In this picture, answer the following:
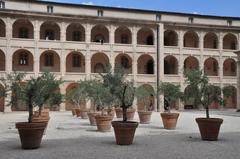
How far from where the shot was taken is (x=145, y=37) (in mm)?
47312

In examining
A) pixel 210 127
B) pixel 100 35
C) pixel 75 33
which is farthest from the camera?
pixel 100 35

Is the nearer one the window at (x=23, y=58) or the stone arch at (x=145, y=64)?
the window at (x=23, y=58)

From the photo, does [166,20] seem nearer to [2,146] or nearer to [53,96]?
[53,96]

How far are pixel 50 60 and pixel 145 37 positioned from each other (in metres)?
12.9

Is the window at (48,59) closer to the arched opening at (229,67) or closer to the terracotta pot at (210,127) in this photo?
the arched opening at (229,67)

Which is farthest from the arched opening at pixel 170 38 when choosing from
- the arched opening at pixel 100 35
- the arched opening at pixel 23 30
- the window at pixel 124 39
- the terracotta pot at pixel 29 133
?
the terracotta pot at pixel 29 133

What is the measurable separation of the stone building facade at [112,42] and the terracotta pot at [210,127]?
88.6ft

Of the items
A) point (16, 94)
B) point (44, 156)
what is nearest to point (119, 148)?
point (44, 156)

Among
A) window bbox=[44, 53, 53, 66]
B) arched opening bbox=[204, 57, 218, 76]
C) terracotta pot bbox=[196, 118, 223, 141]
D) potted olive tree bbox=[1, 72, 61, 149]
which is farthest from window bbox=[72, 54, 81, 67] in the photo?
terracotta pot bbox=[196, 118, 223, 141]

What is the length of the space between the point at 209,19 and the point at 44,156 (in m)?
42.5

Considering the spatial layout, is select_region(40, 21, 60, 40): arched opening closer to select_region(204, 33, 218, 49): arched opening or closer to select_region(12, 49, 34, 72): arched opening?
select_region(12, 49, 34, 72): arched opening

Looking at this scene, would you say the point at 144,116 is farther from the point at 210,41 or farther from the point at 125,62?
the point at 210,41

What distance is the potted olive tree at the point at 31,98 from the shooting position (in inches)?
444

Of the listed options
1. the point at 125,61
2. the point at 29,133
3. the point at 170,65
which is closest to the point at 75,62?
the point at 125,61
